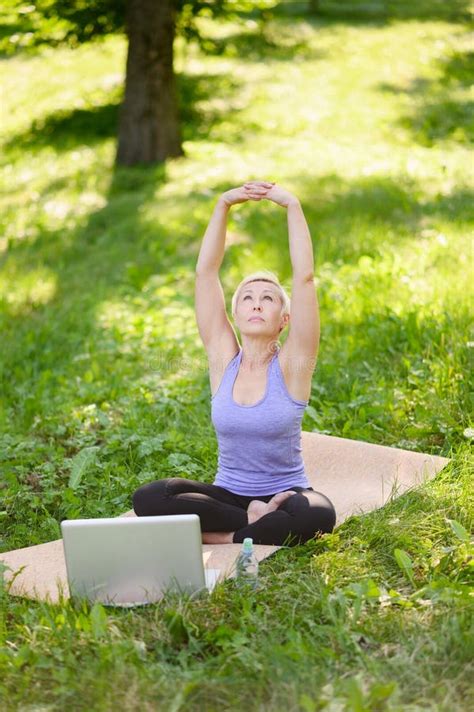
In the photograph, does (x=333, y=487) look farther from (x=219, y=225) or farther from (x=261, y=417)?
(x=219, y=225)

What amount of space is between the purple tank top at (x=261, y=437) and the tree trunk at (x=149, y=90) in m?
7.61

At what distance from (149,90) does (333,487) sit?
25.0ft

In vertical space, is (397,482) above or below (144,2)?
below

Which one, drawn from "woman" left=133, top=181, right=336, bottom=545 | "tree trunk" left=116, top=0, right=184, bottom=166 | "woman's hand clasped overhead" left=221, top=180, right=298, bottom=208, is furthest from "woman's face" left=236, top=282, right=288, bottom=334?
"tree trunk" left=116, top=0, right=184, bottom=166

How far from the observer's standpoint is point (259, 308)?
3.97m

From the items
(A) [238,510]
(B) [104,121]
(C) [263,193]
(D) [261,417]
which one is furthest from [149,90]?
(A) [238,510]

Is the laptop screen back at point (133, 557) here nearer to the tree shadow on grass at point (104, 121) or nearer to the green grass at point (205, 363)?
the green grass at point (205, 363)

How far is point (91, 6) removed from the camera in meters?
11.0

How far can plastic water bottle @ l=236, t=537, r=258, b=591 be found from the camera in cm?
342

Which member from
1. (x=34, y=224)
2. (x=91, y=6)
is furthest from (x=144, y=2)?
(x=34, y=224)

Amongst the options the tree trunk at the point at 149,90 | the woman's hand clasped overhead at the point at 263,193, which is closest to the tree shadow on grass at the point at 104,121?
the tree trunk at the point at 149,90

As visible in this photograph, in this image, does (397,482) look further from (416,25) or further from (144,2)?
(416,25)

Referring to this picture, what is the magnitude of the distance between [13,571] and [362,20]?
61.2 ft

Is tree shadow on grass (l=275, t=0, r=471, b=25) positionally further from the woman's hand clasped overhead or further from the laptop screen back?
the laptop screen back
